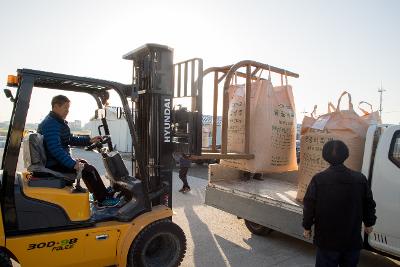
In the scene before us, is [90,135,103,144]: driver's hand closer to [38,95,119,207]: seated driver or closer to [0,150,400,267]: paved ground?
[38,95,119,207]: seated driver

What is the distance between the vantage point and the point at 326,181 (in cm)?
275

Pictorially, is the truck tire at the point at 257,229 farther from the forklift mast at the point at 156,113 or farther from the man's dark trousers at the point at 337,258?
the man's dark trousers at the point at 337,258

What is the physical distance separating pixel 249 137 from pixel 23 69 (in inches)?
119

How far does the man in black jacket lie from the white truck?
2.97 feet

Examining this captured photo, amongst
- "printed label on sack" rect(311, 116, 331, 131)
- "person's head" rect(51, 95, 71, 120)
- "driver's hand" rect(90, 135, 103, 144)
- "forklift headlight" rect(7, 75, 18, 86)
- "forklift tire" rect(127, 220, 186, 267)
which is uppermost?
"forklift headlight" rect(7, 75, 18, 86)

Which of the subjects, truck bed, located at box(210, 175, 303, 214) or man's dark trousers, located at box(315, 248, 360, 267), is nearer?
man's dark trousers, located at box(315, 248, 360, 267)

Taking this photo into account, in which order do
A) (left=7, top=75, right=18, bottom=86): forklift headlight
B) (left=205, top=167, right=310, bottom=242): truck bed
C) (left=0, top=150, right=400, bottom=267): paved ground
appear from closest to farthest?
(left=7, top=75, right=18, bottom=86): forklift headlight
(left=0, top=150, right=400, bottom=267): paved ground
(left=205, top=167, right=310, bottom=242): truck bed

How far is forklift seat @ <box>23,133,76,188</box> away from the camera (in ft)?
9.91

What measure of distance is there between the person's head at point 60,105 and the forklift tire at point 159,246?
1.42 metres

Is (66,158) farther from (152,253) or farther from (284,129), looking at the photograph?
(284,129)

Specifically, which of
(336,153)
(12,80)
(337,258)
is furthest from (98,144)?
(337,258)

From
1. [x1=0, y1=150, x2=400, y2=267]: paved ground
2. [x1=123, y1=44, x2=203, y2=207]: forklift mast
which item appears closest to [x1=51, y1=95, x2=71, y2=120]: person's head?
[x1=123, y1=44, x2=203, y2=207]: forklift mast

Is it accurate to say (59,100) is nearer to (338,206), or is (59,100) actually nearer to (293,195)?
(338,206)

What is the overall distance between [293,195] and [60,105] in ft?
11.4
